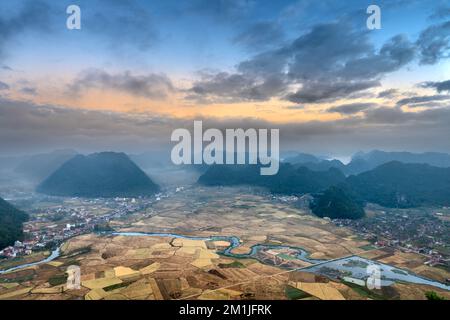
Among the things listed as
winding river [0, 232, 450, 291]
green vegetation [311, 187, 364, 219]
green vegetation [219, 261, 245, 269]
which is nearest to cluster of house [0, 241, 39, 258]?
winding river [0, 232, 450, 291]

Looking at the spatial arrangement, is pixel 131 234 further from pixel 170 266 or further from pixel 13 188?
pixel 13 188

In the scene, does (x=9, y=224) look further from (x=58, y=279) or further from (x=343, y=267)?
(x=343, y=267)

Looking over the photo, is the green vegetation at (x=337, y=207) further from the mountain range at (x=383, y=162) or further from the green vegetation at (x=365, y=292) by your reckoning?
the mountain range at (x=383, y=162)

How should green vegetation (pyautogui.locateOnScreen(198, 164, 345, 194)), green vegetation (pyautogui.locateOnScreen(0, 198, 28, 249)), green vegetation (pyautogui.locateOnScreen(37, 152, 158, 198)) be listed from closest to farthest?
green vegetation (pyautogui.locateOnScreen(0, 198, 28, 249)) → green vegetation (pyautogui.locateOnScreen(37, 152, 158, 198)) → green vegetation (pyautogui.locateOnScreen(198, 164, 345, 194))

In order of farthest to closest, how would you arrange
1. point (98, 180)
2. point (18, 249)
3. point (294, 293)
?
point (98, 180) < point (18, 249) < point (294, 293)

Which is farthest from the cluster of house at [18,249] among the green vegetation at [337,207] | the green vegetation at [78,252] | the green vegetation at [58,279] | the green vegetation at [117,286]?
the green vegetation at [337,207]

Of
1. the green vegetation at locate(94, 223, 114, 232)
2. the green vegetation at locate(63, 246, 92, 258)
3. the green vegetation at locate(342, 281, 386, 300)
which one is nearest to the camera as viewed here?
the green vegetation at locate(342, 281, 386, 300)

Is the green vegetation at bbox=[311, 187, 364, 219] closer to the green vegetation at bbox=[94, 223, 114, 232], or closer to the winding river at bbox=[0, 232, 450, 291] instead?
the winding river at bbox=[0, 232, 450, 291]

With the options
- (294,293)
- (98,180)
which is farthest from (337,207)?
(98,180)
